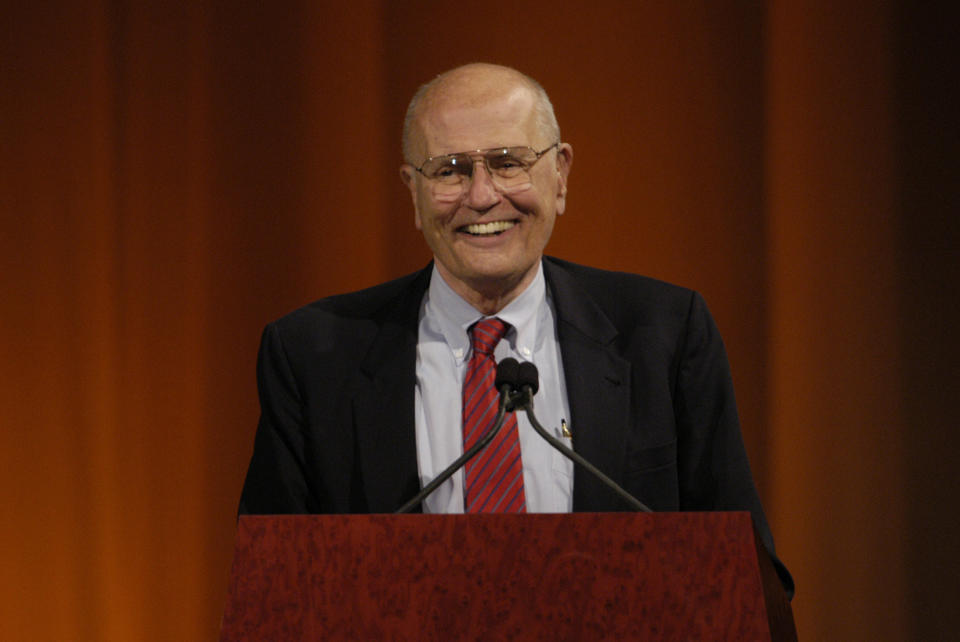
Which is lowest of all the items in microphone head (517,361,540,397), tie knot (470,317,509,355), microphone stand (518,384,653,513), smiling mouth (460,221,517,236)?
microphone stand (518,384,653,513)

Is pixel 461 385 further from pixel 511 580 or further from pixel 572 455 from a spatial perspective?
pixel 511 580

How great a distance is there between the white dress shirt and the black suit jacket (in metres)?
0.03

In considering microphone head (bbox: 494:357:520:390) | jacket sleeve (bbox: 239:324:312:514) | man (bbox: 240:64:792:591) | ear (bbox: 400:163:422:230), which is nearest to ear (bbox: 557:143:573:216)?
man (bbox: 240:64:792:591)

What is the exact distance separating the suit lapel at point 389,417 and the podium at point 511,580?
2.09 ft

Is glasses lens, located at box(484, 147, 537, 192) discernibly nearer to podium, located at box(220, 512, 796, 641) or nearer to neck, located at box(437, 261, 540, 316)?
neck, located at box(437, 261, 540, 316)

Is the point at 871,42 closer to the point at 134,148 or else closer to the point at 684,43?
the point at 684,43

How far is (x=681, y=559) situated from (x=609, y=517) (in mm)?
61

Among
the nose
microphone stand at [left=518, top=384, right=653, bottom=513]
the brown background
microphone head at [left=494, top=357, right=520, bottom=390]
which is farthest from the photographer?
the brown background

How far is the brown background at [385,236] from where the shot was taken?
2.12m

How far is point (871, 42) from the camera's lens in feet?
7.01

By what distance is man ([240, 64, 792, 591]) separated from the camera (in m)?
1.50

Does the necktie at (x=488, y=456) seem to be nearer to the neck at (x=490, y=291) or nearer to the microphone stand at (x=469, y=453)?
the neck at (x=490, y=291)

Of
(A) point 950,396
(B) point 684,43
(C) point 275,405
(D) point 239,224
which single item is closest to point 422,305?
(C) point 275,405

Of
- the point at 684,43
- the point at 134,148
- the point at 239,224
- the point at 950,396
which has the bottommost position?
the point at 950,396
